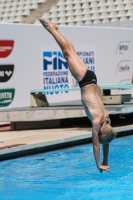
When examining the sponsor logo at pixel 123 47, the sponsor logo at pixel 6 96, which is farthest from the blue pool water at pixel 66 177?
the sponsor logo at pixel 123 47

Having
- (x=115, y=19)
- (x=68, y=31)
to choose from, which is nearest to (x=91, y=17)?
(x=115, y=19)

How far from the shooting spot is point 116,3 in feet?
64.1

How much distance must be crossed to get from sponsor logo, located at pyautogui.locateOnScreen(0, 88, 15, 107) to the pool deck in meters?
0.77

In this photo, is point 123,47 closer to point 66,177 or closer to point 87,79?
point 66,177

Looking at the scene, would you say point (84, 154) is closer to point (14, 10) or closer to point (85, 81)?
point (85, 81)

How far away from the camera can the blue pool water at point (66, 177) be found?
6898 millimetres

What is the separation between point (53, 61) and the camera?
13500 mm

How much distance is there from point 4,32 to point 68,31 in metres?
2.39

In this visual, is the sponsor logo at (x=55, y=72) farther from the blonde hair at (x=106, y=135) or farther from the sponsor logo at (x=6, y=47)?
the blonde hair at (x=106, y=135)

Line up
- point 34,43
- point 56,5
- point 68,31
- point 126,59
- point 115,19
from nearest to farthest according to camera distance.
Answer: point 34,43, point 68,31, point 126,59, point 115,19, point 56,5

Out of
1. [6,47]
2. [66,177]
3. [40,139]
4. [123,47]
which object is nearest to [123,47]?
[123,47]

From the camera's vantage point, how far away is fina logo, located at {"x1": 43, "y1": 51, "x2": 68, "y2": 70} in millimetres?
13282

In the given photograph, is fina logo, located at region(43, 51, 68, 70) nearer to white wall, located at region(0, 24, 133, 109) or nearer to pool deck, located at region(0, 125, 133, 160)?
white wall, located at region(0, 24, 133, 109)

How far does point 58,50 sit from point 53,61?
1.37 ft
